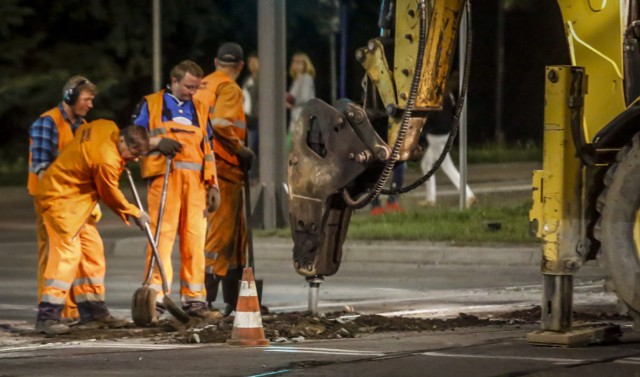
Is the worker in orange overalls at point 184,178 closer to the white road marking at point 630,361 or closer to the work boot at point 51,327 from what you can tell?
the work boot at point 51,327

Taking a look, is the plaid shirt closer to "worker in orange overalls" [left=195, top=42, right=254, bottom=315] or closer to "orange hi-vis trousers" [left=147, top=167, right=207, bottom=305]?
"orange hi-vis trousers" [left=147, top=167, right=207, bottom=305]

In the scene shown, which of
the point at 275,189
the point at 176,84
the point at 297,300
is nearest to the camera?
the point at 176,84

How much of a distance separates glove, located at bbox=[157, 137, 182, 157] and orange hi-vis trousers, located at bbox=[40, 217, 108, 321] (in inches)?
27.3

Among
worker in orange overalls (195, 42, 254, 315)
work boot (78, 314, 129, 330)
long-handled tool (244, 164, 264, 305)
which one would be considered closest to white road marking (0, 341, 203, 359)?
work boot (78, 314, 129, 330)

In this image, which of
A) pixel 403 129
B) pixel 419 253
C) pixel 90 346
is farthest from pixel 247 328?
pixel 419 253

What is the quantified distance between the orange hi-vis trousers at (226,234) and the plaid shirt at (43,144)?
4.16 feet

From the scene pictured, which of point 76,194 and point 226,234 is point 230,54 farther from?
point 76,194

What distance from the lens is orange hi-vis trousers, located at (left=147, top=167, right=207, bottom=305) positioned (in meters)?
11.9

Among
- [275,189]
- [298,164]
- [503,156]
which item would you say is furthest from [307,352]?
[503,156]

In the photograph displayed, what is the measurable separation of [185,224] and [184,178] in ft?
Result: 1.01

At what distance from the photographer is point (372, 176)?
1070 cm

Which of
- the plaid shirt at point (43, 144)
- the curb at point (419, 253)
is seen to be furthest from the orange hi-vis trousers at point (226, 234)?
the curb at point (419, 253)

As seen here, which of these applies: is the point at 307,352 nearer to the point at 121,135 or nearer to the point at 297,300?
the point at 121,135

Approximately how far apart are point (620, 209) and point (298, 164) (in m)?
2.24
